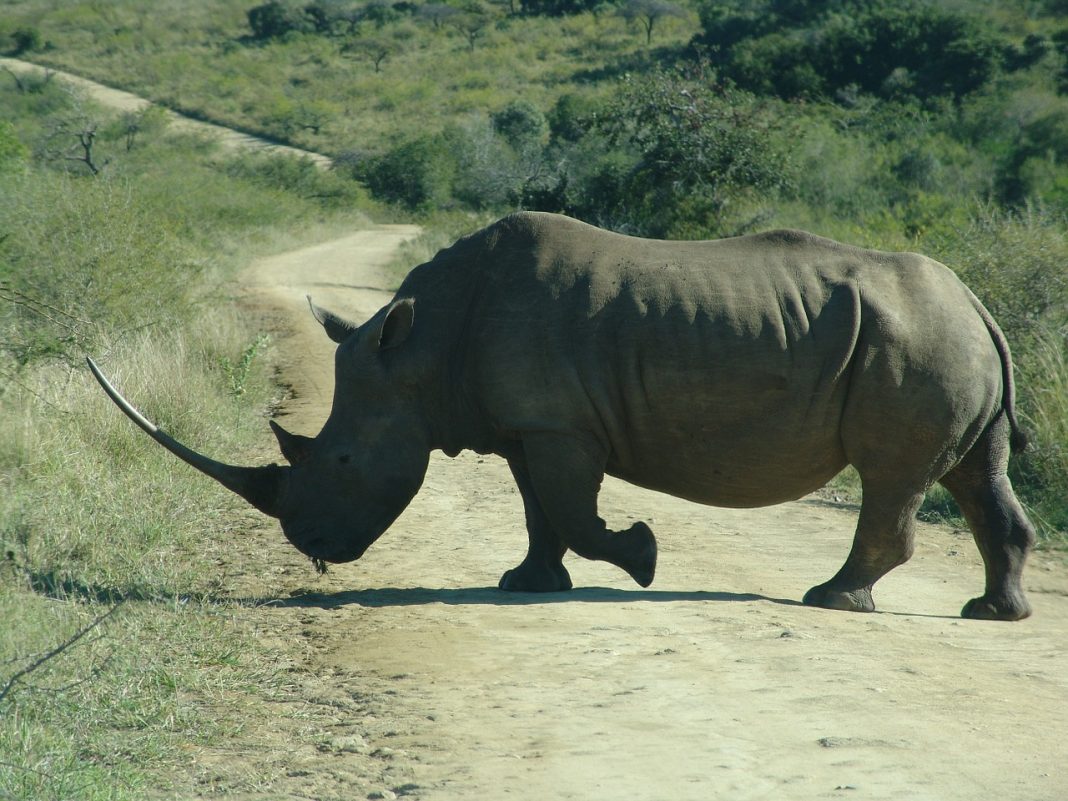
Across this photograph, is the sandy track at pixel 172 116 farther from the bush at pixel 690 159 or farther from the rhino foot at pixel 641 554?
the rhino foot at pixel 641 554

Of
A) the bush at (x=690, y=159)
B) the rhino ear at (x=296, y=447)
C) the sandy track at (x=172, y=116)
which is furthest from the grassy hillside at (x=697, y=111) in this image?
the rhino ear at (x=296, y=447)

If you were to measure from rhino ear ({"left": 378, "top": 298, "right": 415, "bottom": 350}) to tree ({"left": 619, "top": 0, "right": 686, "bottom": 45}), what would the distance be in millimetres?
61647

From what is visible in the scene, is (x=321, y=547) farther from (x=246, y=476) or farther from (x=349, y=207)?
(x=349, y=207)

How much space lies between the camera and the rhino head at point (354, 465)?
6.67 metres

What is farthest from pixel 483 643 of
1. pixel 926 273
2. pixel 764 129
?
pixel 764 129

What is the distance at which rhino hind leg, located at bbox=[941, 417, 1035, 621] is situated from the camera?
690 centimetres

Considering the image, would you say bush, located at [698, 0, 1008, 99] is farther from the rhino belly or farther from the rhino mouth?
the rhino mouth

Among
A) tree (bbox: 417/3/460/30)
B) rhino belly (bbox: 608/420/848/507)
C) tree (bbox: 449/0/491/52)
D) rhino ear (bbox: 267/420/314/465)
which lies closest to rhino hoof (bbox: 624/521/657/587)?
rhino belly (bbox: 608/420/848/507)

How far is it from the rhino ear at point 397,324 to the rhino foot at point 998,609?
3.27 m

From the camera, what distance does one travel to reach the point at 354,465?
667 centimetres

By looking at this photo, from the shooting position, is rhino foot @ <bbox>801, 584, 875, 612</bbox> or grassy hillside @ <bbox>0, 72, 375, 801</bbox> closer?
grassy hillside @ <bbox>0, 72, 375, 801</bbox>

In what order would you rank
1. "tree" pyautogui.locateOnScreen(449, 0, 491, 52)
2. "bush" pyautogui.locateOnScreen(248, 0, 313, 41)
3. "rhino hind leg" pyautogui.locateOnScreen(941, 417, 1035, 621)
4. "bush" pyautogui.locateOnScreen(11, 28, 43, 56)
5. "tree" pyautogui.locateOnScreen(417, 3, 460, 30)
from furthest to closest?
"bush" pyautogui.locateOnScreen(248, 0, 313, 41)
"tree" pyautogui.locateOnScreen(417, 3, 460, 30)
"tree" pyautogui.locateOnScreen(449, 0, 491, 52)
"bush" pyautogui.locateOnScreen(11, 28, 43, 56)
"rhino hind leg" pyautogui.locateOnScreen(941, 417, 1035, 621)

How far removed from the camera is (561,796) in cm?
407

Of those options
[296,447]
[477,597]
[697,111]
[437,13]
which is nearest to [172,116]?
[437,13]
